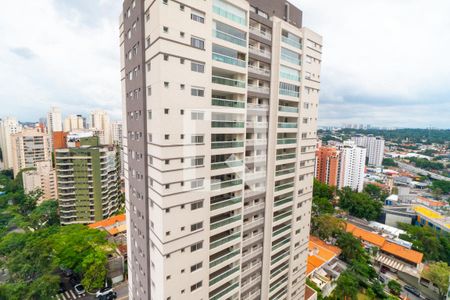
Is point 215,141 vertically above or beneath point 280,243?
above

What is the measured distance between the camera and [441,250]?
40.6 metres

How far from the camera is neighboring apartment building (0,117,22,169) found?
89.6 m

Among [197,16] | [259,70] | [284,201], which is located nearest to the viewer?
[197,16]

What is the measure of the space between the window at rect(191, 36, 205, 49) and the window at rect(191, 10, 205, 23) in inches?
41.7

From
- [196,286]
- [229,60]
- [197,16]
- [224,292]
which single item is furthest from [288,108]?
[224,292]

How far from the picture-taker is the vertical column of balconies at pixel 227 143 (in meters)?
13.9

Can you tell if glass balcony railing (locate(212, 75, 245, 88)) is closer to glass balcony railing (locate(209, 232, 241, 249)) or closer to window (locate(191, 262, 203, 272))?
glass balcony railing (locate(209, 232, 241, 249))

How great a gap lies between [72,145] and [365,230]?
69967 millimetres

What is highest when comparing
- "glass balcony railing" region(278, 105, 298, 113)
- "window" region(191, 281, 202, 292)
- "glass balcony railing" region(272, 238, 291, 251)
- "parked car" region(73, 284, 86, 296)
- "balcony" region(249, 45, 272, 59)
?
"balcony" region(249, 45, 272, 59)

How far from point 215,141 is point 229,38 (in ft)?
22.6

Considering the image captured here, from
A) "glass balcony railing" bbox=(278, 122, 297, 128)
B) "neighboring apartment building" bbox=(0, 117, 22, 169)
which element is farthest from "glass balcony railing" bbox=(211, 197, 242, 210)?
"neighboring apartment building" bbox=(0, 117, 22, 169)

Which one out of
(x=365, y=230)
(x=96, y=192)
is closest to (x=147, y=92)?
(x=96, y=192)

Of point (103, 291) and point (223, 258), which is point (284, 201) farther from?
point (103, 291)

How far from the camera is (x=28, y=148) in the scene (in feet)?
254
